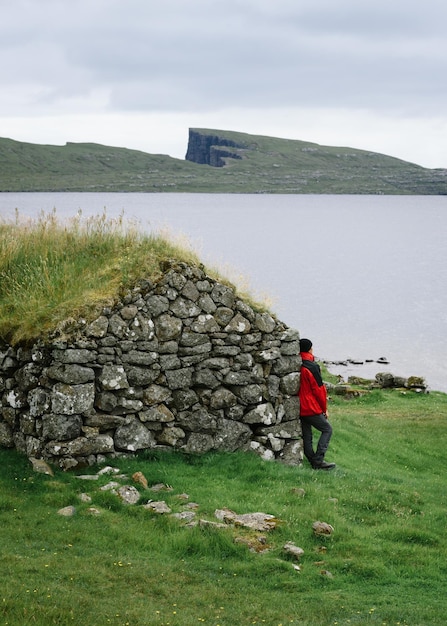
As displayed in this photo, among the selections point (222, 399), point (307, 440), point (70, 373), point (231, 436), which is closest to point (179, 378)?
point (222, 399)

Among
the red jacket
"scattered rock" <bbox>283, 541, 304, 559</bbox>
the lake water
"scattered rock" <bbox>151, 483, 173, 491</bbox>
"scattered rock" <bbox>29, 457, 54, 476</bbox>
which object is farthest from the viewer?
the lake water

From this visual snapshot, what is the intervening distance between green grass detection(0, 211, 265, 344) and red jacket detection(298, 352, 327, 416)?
210 centimetres

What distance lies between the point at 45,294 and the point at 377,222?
15862cm

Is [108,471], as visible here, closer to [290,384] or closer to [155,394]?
[155,394]

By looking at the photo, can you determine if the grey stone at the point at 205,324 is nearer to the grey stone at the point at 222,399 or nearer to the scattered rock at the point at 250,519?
the grey stone at the point at 222,399

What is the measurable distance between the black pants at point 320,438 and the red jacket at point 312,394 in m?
0.16

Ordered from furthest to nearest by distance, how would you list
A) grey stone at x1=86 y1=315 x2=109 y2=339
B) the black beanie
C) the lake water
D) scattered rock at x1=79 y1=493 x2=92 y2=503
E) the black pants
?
the lake water < the black beanie < the black pants < grey stone at x1=86 y1=315 x2=109 y2=339 < scattered rock at x1=79 y1=493 x2=92 y2=503

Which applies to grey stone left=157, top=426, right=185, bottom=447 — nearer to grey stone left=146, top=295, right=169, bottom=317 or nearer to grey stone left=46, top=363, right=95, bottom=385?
grey stone left=46, top=363, right=95, bottom=385

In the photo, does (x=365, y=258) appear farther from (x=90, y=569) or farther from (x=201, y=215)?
(x=90, y=569)

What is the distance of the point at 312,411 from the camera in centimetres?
1869

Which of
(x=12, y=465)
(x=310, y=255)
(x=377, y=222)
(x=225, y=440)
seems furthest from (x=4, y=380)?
(x=377, y=222)

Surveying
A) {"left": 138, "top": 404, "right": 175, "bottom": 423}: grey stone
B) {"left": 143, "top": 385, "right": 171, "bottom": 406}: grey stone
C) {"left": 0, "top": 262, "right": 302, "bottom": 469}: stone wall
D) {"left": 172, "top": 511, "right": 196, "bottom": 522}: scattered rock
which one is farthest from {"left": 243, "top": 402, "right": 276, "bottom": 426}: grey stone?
{"left": 172, "top": 511, "right": 196, "bottom": 522}: scattered rock

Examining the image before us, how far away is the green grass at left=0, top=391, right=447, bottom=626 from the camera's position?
10766 millimetres

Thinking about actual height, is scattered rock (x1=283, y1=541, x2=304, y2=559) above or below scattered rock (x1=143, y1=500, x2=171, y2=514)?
above
